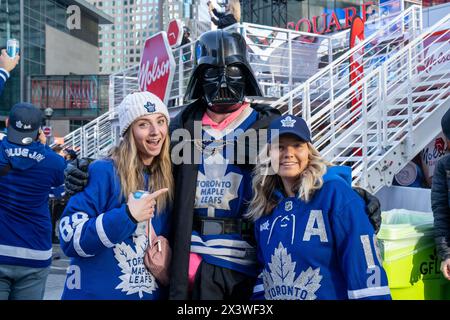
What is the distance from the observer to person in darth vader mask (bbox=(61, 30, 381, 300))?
254cm

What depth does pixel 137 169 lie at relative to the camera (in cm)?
249

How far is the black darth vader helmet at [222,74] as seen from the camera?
2795mm

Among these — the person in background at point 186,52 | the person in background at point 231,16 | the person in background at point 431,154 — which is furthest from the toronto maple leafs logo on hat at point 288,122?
the person in background at point 186,52

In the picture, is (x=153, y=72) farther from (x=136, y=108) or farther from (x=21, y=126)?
(x=136, y=108)

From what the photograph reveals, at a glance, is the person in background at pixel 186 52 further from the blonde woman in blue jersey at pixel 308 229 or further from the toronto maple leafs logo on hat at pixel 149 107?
the blonde woman in blue jersey at pixel 308 229

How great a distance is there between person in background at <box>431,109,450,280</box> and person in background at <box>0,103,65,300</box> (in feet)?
8.92

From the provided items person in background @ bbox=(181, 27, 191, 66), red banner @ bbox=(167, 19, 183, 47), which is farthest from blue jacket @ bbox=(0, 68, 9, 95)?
red banner @ bbox=(167, 19, 183, 47)

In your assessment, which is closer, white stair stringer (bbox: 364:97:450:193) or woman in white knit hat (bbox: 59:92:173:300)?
woman in white knit hat (bbox: 59:92:173:300)

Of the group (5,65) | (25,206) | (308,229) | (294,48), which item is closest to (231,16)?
(294,48)

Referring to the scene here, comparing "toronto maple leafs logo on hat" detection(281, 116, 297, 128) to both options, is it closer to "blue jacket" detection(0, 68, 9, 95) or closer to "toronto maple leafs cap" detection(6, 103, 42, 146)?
"toronto maple leafs cap" detection(6, 103, 42, 146)

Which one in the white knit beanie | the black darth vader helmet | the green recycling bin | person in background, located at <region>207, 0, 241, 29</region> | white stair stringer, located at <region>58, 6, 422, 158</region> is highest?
person in background, located at <region>207, 0, 241, 29</region>

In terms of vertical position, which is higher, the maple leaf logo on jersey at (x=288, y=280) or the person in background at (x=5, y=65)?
the person in background at (x=5, y=65)

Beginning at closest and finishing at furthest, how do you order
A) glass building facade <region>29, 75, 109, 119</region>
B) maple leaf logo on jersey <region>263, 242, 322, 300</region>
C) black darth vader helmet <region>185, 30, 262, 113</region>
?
maple leaf logo on jersey <region>263, 242, 322, 300</region>, black darth vader helmet <region>185, 30, 262, 113</region>, glass building facade <region>29, 75, 109, 119</region>

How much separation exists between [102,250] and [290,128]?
3.44ft
